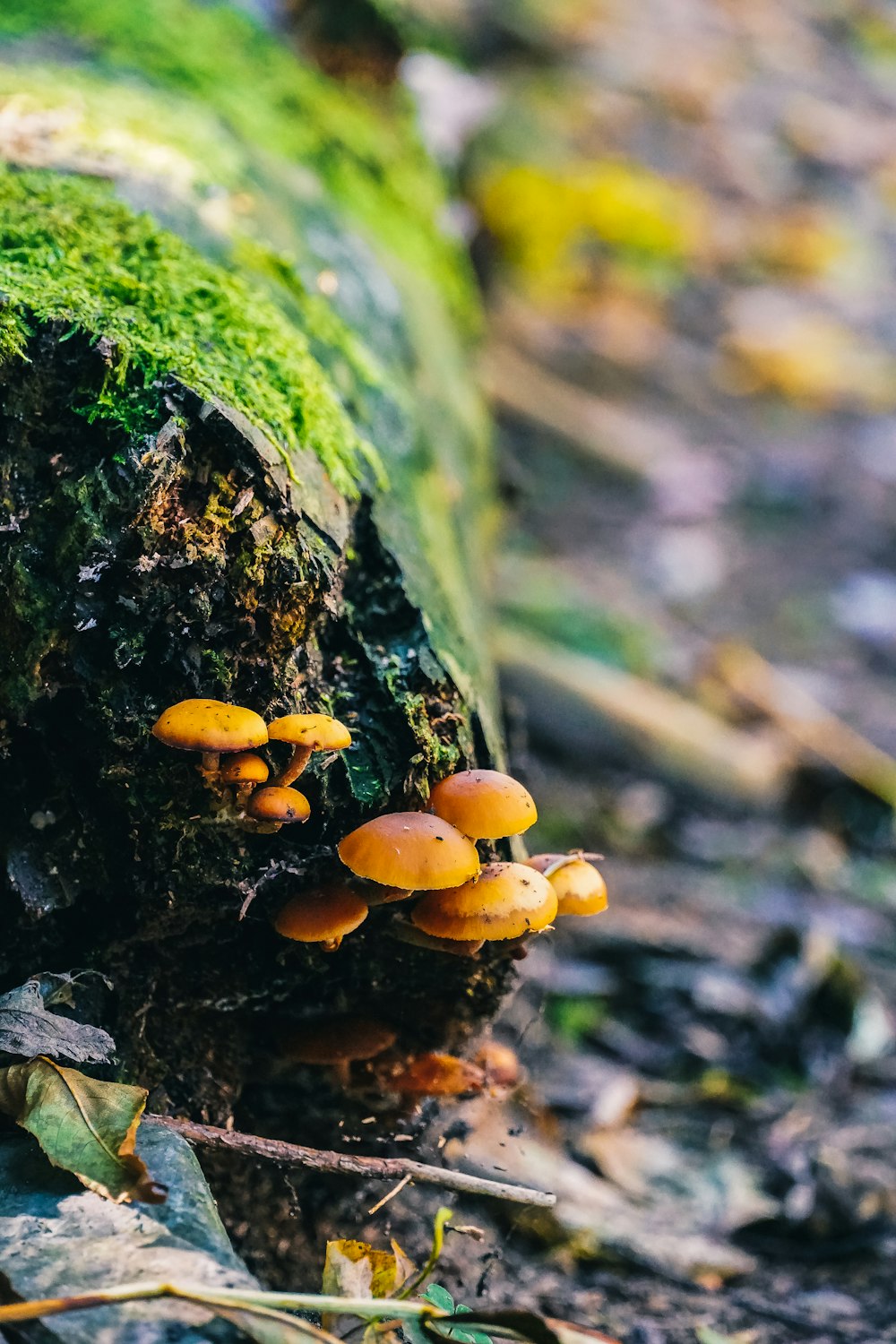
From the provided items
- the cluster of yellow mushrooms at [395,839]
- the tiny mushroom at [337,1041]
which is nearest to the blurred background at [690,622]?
the tiny mushroom at [337,1041]

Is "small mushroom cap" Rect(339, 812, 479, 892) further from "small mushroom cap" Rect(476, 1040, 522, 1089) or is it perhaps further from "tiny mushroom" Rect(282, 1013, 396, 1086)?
"small mushroom cap" Rect(476, 1040, 522, 1089)

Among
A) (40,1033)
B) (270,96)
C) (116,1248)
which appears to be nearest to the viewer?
(116,1248)

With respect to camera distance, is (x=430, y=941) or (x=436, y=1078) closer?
(x=430, y=941)

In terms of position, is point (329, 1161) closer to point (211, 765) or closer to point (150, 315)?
point (211, 765)

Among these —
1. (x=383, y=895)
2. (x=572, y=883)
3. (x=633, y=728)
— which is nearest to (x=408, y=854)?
(x=383, y=895)

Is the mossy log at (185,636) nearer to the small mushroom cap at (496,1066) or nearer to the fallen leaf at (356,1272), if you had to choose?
the small mushroom cap at (496,1066)
